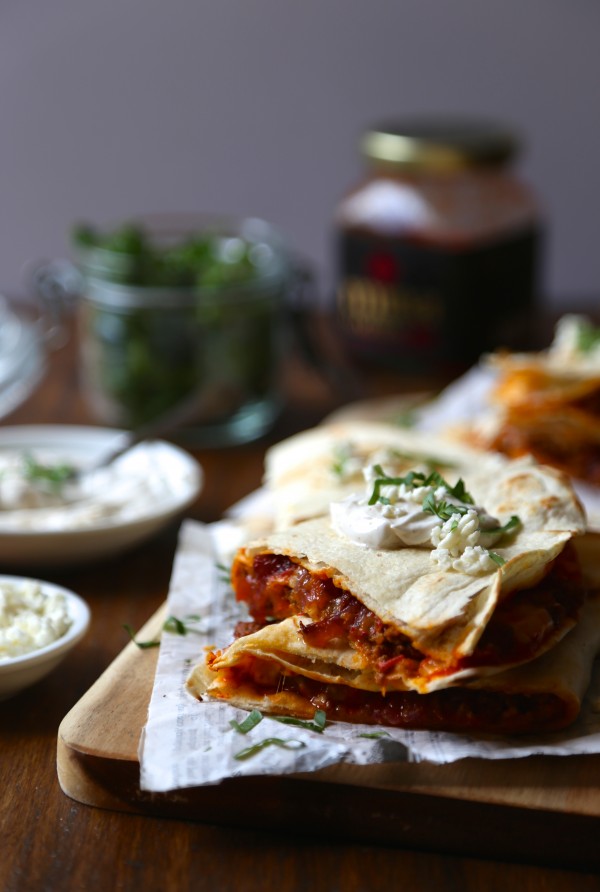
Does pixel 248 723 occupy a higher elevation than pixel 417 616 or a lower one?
lower

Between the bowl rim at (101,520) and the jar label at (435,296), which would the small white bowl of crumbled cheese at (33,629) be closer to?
the bowl rim at (101,520)

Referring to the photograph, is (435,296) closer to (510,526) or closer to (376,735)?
(510,526)

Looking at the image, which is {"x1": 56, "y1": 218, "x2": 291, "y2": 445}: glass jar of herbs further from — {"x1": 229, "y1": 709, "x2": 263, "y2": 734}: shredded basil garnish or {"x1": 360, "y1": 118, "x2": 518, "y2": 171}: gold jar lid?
{"x1": 229, "y1": 709, "x2": 263, "y2": 734}: shredded basil garnish

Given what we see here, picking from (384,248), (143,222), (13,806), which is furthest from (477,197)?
(13,806)

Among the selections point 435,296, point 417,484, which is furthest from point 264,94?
point 417,484

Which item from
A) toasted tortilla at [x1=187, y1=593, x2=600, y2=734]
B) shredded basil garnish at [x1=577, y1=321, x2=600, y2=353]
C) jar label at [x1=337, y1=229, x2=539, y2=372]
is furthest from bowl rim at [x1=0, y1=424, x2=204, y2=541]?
shredded basil garnish at [x1=577, y1=321, x2=600, y2=353]

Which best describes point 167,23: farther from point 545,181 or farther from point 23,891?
point 23,891
